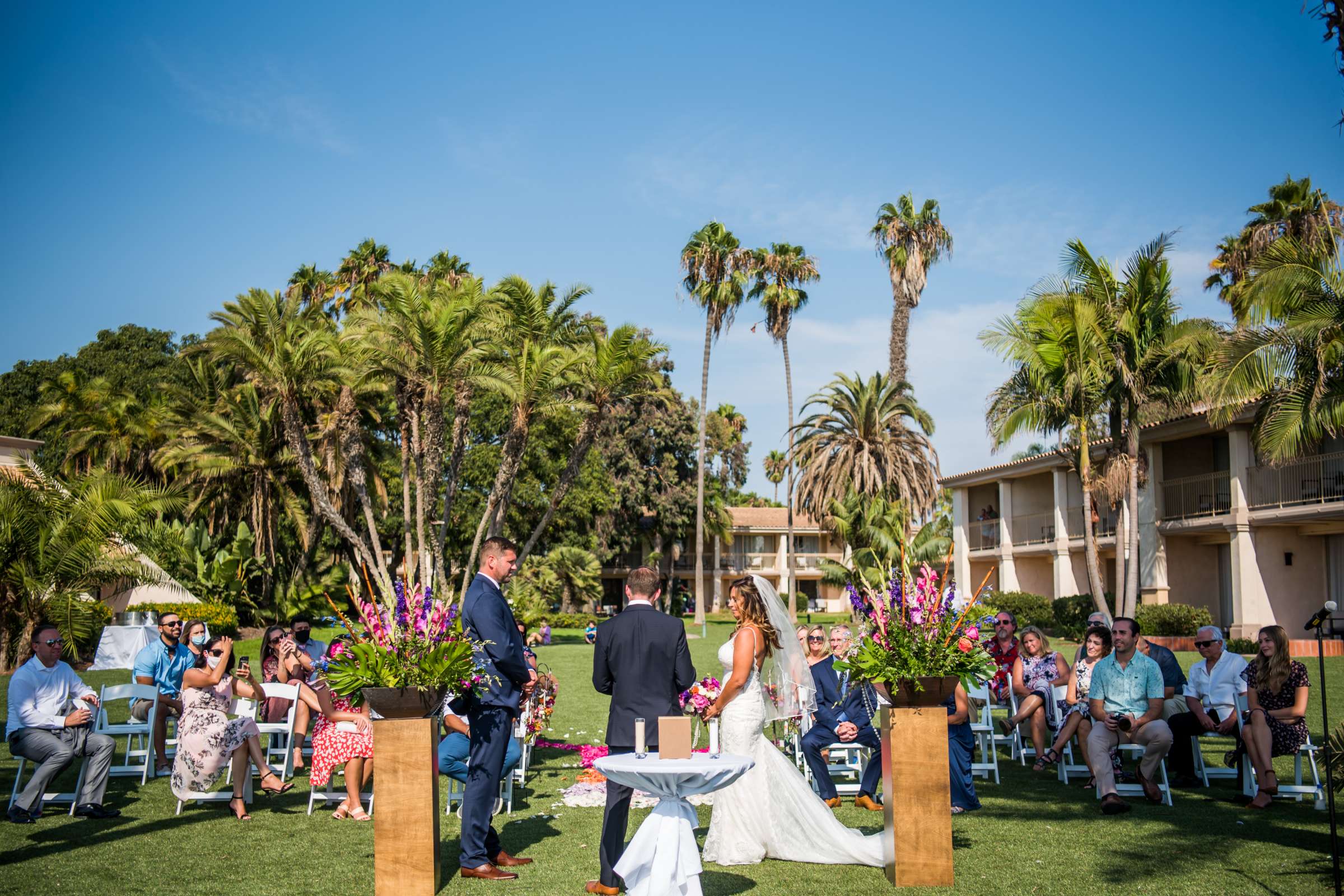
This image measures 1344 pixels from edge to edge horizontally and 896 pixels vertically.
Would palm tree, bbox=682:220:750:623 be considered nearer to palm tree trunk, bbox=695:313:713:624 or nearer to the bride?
palm tree trunk, bbox=695:313:713:624

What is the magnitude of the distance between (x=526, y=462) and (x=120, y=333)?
2196cm

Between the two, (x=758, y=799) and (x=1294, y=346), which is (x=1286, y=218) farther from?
(x=758, y=799)

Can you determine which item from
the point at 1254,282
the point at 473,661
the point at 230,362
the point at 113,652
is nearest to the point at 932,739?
the point at 473,661

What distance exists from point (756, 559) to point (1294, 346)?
5382 cm

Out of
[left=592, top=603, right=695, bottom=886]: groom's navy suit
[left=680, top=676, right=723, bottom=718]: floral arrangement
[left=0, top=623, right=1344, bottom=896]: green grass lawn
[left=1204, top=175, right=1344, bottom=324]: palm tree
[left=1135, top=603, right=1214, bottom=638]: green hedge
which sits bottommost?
[left=0, top=623, right=1344, bottom=896]: green grass lawn

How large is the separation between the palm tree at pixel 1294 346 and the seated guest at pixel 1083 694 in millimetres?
4532

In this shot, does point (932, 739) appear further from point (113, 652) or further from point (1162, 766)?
point (113, 652)

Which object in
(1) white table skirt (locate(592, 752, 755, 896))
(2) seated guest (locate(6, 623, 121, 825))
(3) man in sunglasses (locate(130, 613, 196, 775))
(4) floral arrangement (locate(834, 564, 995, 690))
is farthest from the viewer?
(3) man in sunglasses (locate(130, 613, 196, 775))

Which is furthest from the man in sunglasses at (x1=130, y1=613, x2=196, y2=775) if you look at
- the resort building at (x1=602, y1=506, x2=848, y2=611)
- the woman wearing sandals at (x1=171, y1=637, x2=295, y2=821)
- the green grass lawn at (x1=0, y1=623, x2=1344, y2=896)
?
the resort building at (x1=602, y1=506, x2=848, y2=611)

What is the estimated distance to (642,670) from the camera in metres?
6.54

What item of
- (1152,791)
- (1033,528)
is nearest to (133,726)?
(1152,791)

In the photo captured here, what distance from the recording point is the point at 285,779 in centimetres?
985

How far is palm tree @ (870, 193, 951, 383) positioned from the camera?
144 feet

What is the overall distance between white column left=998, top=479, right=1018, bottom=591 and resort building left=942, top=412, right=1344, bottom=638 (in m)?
0.05
